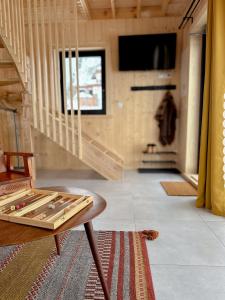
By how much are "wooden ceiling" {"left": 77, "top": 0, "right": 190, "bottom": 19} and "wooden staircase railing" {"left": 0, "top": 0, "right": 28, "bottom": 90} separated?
1.09 m

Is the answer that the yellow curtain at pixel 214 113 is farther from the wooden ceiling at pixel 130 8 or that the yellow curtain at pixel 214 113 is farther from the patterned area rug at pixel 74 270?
the wooden ceiling at pixel 130 8

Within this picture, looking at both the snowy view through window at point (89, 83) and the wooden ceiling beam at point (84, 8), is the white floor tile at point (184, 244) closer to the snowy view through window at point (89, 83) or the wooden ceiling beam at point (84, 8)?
the snowy view through window at point (89, 83)

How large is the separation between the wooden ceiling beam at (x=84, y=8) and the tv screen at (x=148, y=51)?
675 mm

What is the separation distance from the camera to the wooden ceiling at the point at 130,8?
3674 mm

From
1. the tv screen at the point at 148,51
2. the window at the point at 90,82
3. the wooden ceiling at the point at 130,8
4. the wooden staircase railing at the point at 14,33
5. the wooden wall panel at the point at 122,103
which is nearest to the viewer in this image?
the wooden staircase railing at the point at 14,33

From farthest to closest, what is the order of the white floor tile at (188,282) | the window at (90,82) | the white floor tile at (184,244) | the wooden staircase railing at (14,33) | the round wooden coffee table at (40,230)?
Answer: the window at (90,82) < the wooden staircase railing at (14,33) < the white floor tile at (184,244) < the white floor tile at (188,282) < the round wooden coffee table at (40,230)

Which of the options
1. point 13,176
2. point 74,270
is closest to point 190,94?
point 13,176

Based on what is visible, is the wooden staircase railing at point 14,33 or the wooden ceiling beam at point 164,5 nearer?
the wooden staircase railing at point 14,33

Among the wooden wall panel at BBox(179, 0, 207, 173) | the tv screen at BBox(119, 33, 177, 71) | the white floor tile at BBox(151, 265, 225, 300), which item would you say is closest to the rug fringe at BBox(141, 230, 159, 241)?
the white floor tile at BBox(151, 265, 225, 300)

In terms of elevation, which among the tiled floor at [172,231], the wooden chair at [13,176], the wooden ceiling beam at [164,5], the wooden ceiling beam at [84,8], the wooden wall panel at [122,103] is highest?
the wooden ceiling beam at [164,5]

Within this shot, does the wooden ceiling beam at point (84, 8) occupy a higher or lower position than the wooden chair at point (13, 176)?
Answer: higher

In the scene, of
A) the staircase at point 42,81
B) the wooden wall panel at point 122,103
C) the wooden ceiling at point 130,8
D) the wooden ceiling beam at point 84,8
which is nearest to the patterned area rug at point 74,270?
the staircase at point 42,81

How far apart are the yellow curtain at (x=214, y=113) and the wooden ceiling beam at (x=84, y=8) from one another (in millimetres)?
2014

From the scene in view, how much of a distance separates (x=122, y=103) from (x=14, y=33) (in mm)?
2124
